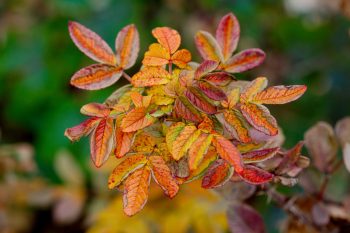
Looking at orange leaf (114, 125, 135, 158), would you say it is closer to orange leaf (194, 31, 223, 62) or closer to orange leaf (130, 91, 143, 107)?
orange leaf (130, 91, 143, 107)

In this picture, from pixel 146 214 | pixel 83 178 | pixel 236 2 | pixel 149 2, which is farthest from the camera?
pixel 149 2

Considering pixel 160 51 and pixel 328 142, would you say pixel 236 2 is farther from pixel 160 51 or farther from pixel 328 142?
pixel 160 51

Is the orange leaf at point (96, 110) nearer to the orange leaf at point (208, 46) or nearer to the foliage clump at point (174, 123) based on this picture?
the foliage clump at point (174, 123)

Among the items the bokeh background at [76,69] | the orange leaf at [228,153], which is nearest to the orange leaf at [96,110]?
the orange leaf at [228,153]

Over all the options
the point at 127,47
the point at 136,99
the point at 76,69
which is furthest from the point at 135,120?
the point at 76,69

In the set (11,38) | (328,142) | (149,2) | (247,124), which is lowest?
(11,38)

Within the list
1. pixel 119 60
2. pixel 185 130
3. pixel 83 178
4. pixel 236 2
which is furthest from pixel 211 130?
pixel 236 2

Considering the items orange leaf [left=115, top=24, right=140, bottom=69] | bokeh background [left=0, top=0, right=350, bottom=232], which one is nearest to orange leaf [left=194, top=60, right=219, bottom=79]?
orange leaf [left=115, top=24, right=140, bottom=69]
